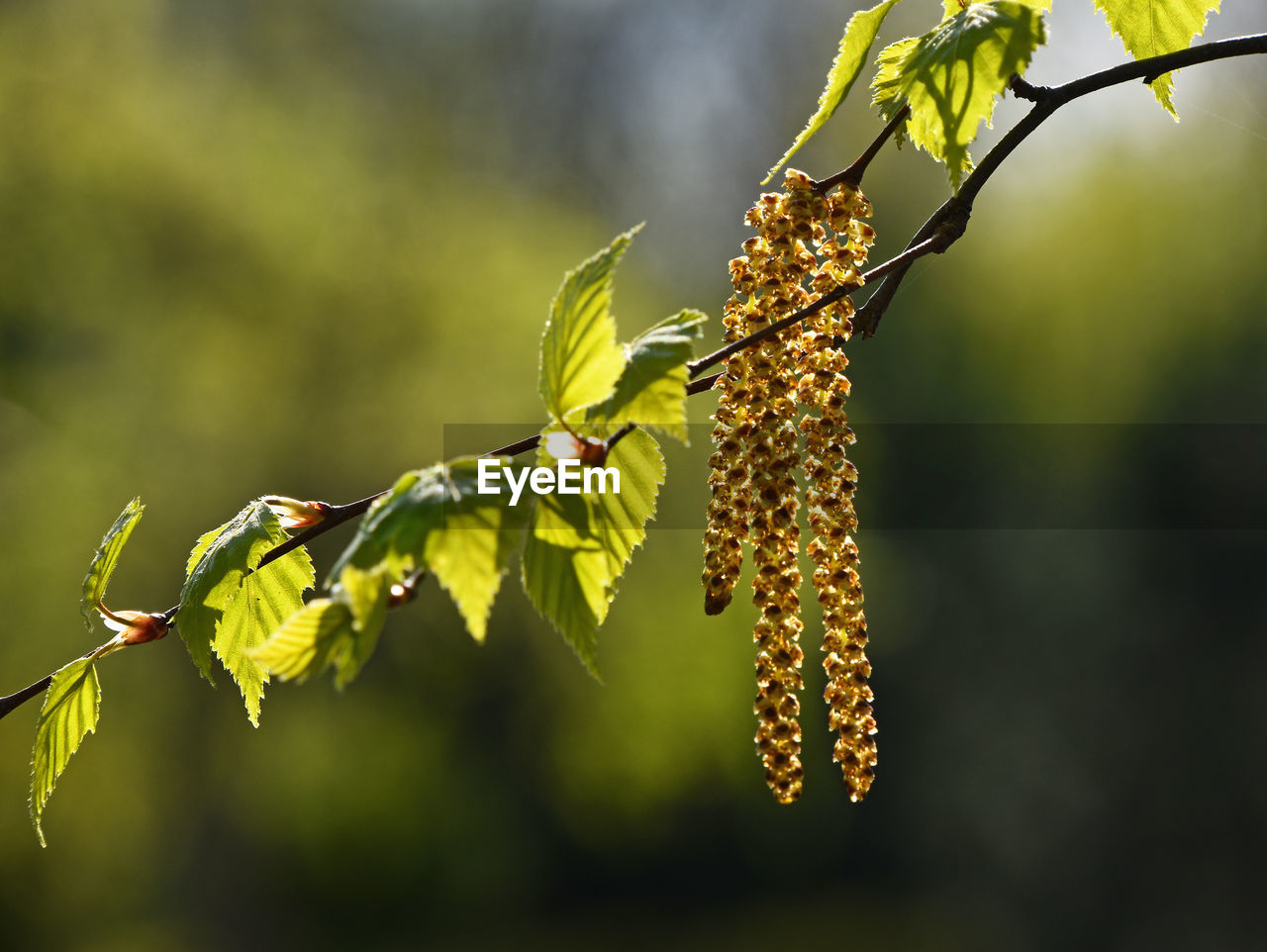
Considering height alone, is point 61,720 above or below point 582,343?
below

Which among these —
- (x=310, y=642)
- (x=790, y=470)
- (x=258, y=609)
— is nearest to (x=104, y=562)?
(x=258, y=609)

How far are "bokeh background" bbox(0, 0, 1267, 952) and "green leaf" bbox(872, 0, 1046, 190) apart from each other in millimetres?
7543

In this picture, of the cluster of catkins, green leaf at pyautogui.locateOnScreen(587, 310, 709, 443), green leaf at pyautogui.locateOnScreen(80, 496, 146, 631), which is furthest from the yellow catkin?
green leaf at pyautogui.locateOnScreen(80, 496, 146, 631)

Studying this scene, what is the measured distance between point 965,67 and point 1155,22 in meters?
0.27

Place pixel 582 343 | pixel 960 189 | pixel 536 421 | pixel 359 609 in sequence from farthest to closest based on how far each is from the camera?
pixel 536 421 → pixel 960 189 → pixel 582 343 → pixel 359 609

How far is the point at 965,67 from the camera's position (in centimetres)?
59

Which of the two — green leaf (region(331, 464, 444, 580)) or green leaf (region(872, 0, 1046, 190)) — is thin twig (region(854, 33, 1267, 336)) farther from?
green leaf (region(331, 464, 444, 580))

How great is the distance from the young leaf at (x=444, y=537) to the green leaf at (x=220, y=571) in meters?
0.26

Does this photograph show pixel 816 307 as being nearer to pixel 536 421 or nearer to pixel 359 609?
pixel 359 609

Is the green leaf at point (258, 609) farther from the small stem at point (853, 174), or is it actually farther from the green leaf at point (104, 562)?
the small stem at point (853, 174)

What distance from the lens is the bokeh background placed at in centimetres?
804

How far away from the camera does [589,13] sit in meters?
11.6

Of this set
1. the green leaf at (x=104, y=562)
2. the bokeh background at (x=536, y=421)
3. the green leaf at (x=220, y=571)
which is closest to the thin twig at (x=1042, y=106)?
the green leaf at (x=220, y=571)

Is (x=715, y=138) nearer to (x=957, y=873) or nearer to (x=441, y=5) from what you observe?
(x=441, y=5)
